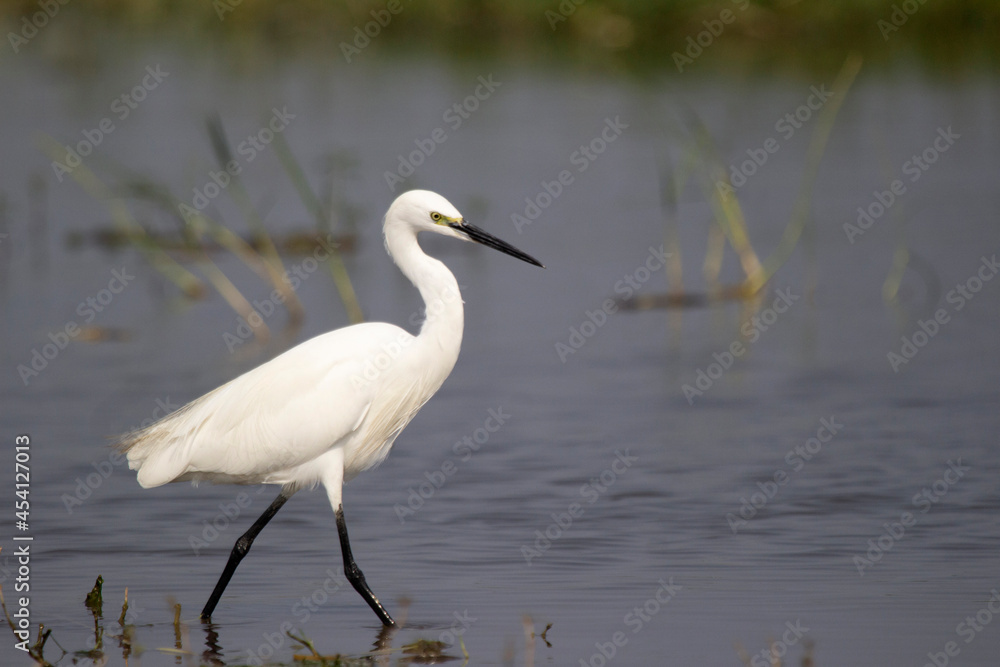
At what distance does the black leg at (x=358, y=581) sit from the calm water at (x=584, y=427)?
125mm

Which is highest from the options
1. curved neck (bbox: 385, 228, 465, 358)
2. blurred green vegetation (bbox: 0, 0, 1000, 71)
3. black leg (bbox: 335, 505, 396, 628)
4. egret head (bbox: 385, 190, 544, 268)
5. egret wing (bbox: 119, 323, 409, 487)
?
blurred green vegetation (bbox: 0, 0, 1000, 71)

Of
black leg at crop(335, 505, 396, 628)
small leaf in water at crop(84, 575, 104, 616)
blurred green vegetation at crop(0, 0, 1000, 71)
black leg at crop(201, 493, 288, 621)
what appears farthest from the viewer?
blurred green vegetation at crop(0, 0, 1000, 71)

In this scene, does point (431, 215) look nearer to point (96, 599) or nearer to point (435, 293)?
point (435, 293)

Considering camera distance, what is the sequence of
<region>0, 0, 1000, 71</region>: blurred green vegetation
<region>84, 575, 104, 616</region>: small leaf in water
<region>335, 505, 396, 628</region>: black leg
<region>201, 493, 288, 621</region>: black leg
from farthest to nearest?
<region>0, 0, 1000, 71</region>: blurred green vegetation, <region>201, 493, 288, 621</region>: black leg, <region>335, 505, 396, 628</region>: black leg, <region>84, 575, 104, 616</region>: small leaf in water

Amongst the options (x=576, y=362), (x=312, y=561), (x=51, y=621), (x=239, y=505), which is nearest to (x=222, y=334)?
(x=576, y=362)

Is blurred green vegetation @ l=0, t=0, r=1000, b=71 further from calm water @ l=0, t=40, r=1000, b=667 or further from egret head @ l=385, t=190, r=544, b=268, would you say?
egret head @ l=385, t=190, r=544, b=268

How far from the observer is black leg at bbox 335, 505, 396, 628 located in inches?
219

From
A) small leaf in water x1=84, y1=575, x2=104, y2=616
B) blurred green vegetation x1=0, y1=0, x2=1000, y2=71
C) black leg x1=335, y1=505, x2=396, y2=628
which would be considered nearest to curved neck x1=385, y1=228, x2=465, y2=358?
black leg x1=335, y1=505, x2=396, y2=628

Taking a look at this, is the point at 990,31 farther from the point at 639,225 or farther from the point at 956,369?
the point at 956,369

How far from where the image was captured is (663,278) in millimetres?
12352

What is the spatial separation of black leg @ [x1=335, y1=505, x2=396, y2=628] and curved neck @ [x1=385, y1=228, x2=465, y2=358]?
0.82m

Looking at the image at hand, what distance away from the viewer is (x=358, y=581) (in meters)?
5.63

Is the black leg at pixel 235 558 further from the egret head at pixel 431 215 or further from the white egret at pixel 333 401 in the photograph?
the egret head at pixel 431 215

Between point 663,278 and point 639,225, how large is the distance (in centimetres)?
222
